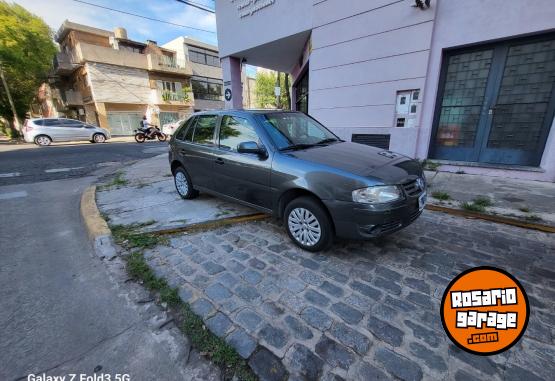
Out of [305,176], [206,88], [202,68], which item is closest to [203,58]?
[202,68]

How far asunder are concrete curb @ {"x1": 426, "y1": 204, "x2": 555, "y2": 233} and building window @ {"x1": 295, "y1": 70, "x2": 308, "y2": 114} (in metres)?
6.63

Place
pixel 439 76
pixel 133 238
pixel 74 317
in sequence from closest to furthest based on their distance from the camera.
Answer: pixel 74 317, pixel 133 238, pixel 439 76

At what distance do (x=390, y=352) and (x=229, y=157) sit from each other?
2.81 m

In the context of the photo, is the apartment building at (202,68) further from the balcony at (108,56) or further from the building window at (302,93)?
A: the building window at (302,93)

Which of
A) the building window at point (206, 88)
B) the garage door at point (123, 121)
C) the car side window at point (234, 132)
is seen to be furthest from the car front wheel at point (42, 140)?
the building window at point (206, 88)

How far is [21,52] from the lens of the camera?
57.4 feet

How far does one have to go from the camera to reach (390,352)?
170 centimetres

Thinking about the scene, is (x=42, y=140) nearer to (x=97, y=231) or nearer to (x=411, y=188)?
(x=97, y=231)

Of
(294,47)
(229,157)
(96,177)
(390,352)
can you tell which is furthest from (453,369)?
(294,47)

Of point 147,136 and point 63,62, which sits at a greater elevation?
point 63,62

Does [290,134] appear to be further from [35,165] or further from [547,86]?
[35,165]

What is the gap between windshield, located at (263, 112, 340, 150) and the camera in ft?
10.5

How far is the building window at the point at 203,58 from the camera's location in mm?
29078
